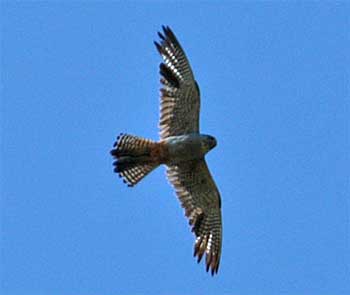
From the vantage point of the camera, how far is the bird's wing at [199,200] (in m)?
25.9

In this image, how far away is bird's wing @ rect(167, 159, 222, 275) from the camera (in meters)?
25.9

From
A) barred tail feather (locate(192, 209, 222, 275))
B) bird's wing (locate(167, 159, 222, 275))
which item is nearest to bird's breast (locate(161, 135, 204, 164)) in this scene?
bird's wing (locate(167, 159, 222, 275))

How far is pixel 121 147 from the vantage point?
82.6 ft

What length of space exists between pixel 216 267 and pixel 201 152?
1956mm

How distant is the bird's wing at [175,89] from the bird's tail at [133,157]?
0.41 metres

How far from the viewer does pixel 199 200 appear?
26047 millimetres

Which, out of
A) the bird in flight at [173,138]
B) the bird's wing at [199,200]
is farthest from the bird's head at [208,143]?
the bird's wing at [199,200]

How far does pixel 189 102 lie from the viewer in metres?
25.5

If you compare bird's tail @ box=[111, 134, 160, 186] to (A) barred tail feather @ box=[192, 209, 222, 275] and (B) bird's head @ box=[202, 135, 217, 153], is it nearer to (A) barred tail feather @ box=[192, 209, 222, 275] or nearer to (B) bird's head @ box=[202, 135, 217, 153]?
(B) bird's head @ box=[202, 135, 217, 153]

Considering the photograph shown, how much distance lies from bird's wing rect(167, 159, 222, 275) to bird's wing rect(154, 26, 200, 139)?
0.74 m

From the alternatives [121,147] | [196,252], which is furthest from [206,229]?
[121,147]

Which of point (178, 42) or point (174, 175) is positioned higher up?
point (178, 42)

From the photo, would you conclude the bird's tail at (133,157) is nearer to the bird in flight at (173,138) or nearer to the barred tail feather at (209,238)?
the bird in flight at (173,138)

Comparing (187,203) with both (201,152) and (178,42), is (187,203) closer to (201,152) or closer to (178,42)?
(201,152)
